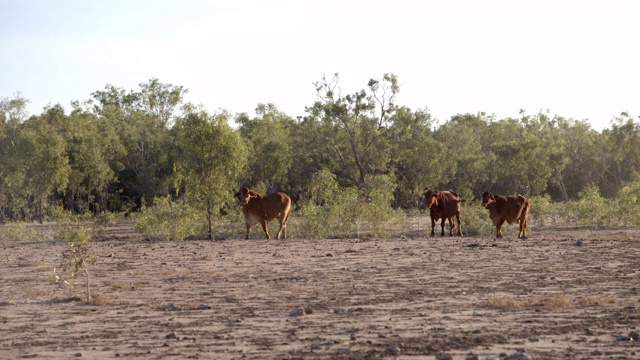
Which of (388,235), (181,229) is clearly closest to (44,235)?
(181,229)

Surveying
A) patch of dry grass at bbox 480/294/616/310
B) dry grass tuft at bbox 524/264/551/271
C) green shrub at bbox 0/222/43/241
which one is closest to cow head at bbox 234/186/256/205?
green shrub at bbox 0/222/43/241

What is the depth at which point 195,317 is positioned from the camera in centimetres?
1090

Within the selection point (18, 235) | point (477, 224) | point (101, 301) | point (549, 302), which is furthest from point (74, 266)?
point (477, 224)

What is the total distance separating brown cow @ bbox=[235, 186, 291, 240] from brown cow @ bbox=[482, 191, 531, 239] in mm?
6293

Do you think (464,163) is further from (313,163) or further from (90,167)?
(90,167)

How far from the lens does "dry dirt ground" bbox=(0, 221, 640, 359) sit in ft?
29.2

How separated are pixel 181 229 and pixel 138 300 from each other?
41.6 feet

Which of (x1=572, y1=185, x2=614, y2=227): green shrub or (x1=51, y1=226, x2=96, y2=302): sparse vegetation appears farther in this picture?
(x1=572, y1=185, x2=614, y2=227): green shrub

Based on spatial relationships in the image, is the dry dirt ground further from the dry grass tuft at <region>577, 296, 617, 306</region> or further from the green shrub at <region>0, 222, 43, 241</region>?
the green shrub at <region>0, 222, 43, 241</region>

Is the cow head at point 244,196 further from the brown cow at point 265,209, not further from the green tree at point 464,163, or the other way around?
the green tree at point 464,163

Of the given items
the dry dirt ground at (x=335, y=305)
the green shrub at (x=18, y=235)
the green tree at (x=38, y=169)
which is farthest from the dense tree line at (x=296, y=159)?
the dry dirt ground at (x=335, y=305)

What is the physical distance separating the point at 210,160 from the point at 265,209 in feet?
10.0

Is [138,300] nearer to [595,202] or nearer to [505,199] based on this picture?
[505,199]

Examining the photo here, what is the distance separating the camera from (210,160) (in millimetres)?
26719
